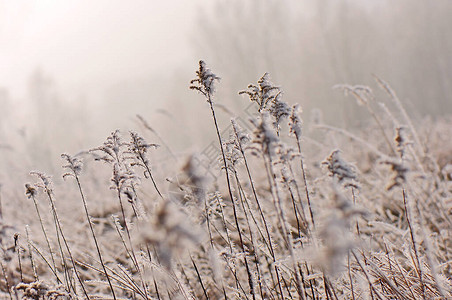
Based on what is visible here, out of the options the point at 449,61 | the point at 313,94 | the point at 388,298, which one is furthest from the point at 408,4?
the point at 388,298

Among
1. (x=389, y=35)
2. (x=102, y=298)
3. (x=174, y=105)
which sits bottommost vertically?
(x=102, y=298)

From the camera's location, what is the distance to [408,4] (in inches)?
1096

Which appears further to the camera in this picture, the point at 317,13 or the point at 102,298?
the point at 317,13

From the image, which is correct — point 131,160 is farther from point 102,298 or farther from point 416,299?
point 416,299

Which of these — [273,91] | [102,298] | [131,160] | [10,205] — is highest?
[10,205]

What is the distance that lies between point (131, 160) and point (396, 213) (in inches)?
107

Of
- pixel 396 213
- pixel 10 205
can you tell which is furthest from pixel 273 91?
pixel 10 205

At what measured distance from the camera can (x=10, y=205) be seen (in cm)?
452

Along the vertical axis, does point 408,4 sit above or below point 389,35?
above

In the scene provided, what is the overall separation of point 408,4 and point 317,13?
33.5 feet

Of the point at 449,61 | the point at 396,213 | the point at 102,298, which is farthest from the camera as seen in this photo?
the point at 449,61

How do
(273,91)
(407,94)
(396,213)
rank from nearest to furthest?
1. (273,91)
2. (396,213)
3. (407,94)

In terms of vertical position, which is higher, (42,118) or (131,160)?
(42,118)

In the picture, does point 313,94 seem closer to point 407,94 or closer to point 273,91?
point 407,94
